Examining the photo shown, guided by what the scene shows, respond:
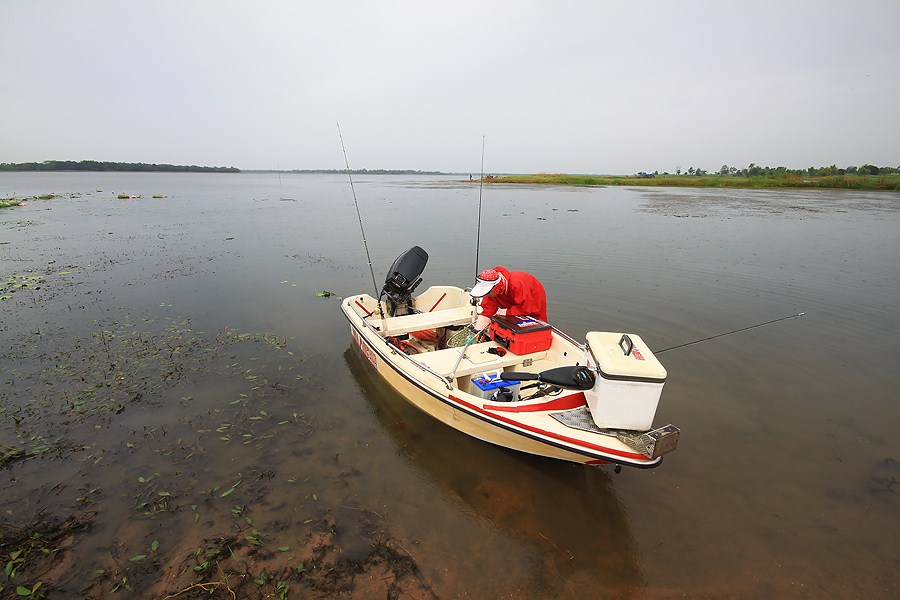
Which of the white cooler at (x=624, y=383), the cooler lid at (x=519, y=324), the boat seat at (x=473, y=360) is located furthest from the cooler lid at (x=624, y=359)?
the boat seat at (x=473, y=360)

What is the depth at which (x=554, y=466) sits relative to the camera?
4.36 m

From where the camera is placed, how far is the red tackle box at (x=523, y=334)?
4992 millimetres

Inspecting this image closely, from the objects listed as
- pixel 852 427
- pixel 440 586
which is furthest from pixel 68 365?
pixel 852 427

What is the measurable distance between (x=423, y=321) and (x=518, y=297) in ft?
6.38

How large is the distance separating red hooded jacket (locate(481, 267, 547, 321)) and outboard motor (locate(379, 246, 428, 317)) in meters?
2.12

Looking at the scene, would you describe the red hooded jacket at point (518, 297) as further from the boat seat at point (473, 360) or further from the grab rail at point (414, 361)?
the grab rail at point (414, 361)

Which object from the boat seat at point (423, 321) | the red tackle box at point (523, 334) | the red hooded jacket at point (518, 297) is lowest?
the boat seat at point (423, 321)

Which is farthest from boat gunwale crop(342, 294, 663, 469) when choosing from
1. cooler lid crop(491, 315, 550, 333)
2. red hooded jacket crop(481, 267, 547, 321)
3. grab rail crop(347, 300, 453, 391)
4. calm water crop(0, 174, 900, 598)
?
calm water crop(0, 174, 900, 598)

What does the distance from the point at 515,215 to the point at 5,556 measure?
23.0 meters

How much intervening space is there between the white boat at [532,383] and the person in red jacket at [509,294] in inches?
6.6

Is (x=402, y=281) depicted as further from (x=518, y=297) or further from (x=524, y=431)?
(x=524, y=431)

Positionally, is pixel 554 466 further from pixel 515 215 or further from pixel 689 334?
pixel 515 215

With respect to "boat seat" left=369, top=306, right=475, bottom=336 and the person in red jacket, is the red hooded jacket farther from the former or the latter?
"boat seat" left=369, top=306, right=475, bottom=336

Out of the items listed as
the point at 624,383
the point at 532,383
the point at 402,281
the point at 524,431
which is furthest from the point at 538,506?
the point at 402,281
